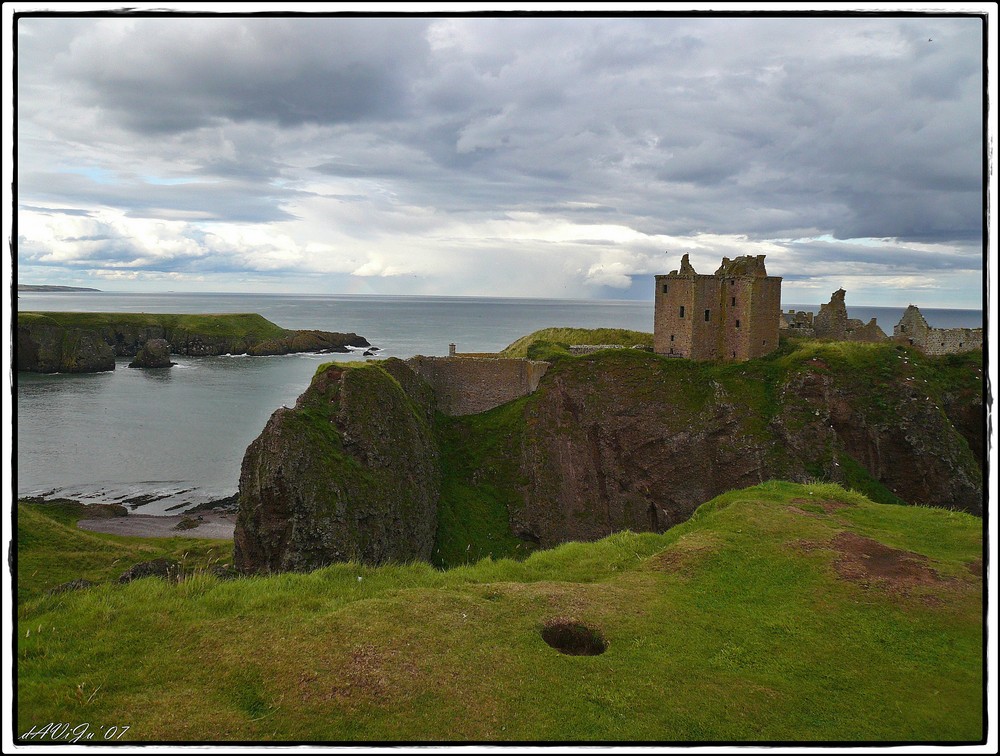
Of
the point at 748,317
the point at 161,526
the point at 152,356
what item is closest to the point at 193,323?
the point at 152,356

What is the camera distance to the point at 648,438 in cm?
4259

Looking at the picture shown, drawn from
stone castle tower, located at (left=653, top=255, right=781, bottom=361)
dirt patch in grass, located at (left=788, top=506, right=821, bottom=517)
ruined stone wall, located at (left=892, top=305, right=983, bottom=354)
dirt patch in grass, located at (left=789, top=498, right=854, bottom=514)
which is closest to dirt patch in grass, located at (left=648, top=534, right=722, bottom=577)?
dirt patch in grass, located at (left=788, top=506, right=821, bottom=517)

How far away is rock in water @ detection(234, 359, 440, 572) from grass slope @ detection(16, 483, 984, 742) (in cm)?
1108

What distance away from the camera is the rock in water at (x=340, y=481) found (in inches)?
1016

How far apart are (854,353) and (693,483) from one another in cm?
1503

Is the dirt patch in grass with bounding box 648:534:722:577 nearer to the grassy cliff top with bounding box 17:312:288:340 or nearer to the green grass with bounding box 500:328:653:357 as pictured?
the green grass with bounding box 500:328:653:357

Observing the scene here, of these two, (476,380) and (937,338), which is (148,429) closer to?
(476,380)

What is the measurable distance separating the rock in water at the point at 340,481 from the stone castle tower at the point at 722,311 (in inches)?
856

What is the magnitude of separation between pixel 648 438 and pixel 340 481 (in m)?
23.3

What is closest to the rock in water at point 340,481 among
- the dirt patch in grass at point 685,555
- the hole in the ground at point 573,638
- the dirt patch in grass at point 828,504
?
the dirt patch in grass at point 685,555

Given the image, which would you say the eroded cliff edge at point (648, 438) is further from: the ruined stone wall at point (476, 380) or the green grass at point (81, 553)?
the green grass at point (81, 553)

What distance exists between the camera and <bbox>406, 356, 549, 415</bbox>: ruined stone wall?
4606 cm

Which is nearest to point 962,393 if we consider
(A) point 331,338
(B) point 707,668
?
(B) point 707,668
